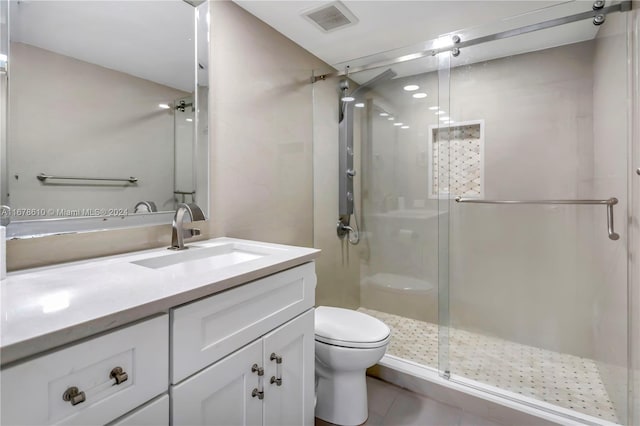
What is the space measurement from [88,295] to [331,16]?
179 cm

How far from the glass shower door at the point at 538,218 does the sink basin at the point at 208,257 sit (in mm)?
1434

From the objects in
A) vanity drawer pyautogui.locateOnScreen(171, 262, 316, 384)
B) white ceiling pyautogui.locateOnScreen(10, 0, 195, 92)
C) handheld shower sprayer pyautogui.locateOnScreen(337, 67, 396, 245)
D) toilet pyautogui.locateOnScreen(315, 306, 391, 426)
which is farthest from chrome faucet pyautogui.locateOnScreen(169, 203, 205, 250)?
handheld shower sprayer pyautogui.locateOnScreen(337, 67, 396, 245)

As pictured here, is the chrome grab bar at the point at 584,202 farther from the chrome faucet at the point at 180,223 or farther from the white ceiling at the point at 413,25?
the chrome faucet at the point at 180,223

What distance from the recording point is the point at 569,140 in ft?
6.66

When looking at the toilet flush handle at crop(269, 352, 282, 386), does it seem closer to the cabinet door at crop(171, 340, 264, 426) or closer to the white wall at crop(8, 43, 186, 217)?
the cabinet door at crop(171, 340, 264, 426)

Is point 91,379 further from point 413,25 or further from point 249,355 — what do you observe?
point 413,25

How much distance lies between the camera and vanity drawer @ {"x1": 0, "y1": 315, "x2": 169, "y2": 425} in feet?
1.67

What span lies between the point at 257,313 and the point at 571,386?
1937mm

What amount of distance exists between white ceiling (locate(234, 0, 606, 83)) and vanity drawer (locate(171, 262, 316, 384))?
4.80 ft

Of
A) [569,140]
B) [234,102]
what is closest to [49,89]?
[234,102]

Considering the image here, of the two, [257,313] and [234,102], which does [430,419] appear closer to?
[257,313]

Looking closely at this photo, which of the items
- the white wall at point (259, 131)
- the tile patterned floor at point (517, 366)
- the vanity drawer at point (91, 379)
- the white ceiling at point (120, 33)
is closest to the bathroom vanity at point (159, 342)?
the vanity drawer at point (91, 379)

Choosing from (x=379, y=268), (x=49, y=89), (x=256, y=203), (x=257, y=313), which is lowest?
(x=379, y=268)

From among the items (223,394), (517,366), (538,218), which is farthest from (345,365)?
(538,218)
